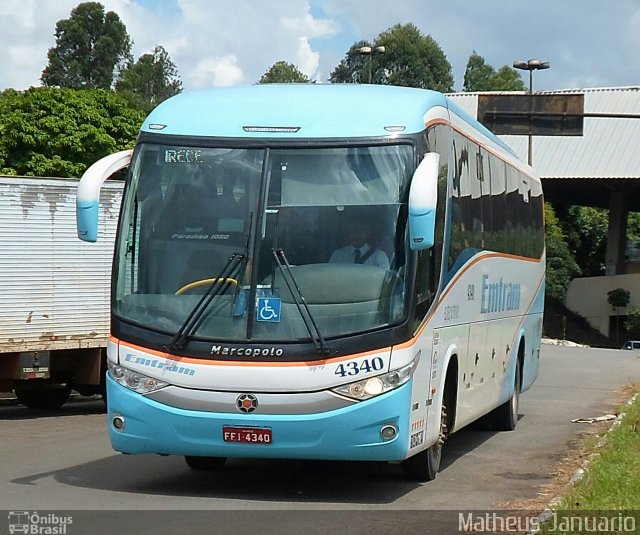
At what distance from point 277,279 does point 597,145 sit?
182 feet

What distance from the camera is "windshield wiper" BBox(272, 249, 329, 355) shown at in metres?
9.51

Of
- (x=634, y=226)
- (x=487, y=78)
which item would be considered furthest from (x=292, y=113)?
(x=487, y=78)

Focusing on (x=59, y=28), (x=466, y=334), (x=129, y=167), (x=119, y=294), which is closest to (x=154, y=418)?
(x=119, y=294)

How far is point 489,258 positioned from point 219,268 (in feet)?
15.8

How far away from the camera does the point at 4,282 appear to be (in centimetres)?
1628

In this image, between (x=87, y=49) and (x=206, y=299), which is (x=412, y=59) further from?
(x=206, y=299)

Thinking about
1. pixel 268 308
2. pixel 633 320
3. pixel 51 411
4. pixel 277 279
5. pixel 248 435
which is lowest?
pixel 633 320

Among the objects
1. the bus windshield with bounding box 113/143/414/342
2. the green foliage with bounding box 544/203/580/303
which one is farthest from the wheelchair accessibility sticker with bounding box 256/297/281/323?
the green foliage with bounding box 544/203/580/303

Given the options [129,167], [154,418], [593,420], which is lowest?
[593,420]

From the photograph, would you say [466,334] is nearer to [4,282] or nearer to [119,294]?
[119,294]

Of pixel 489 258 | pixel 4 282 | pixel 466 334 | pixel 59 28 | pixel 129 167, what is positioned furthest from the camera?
pixel 59 28

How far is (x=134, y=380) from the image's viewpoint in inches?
388

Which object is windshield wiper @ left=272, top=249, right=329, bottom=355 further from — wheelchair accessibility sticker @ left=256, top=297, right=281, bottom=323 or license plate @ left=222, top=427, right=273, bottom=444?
license plate @ left=222, top=427, right=273, bottom=444

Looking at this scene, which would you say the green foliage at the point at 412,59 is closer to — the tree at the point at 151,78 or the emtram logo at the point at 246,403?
the tree at the point at 151,78
